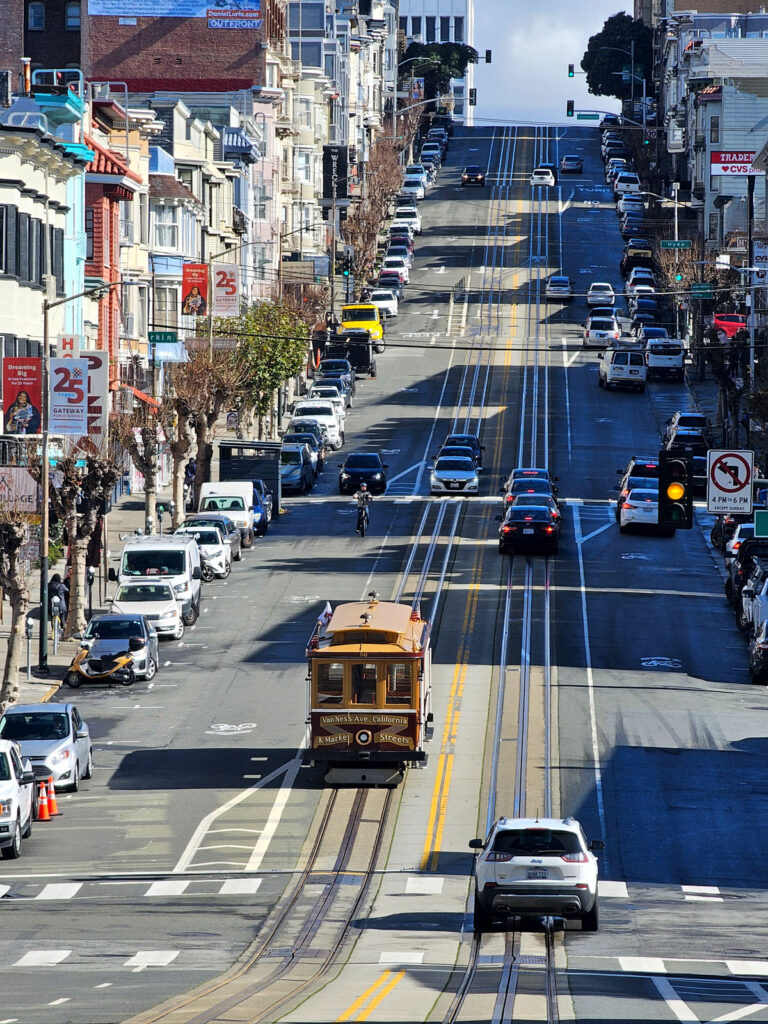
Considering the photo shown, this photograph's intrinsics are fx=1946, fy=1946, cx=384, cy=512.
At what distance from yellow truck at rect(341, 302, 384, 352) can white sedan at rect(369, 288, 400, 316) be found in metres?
7.00

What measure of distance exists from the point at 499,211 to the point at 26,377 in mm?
105057

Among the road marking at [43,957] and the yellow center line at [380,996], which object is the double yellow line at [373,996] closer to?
the yellow center line at [380,996]

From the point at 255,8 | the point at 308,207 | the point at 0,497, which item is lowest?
the point at 0,497

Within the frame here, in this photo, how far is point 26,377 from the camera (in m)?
47.8

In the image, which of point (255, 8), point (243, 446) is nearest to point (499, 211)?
point (255, 8)

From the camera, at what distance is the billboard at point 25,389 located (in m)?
47.8

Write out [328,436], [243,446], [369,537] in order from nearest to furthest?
[369,537], [243,446], [328,436]

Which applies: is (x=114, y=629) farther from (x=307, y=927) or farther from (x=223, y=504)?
(x=307, y=927)

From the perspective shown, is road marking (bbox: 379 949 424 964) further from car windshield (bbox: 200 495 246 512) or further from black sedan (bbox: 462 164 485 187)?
black sedan (bbox: 462 164 485 187)

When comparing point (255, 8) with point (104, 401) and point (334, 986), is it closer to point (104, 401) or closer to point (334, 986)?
point (104, 401)

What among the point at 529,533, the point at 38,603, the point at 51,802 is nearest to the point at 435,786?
the point at 51,802

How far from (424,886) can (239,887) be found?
9.17 ft

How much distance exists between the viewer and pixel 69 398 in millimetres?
46438

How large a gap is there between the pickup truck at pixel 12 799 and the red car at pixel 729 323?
57.6 m
